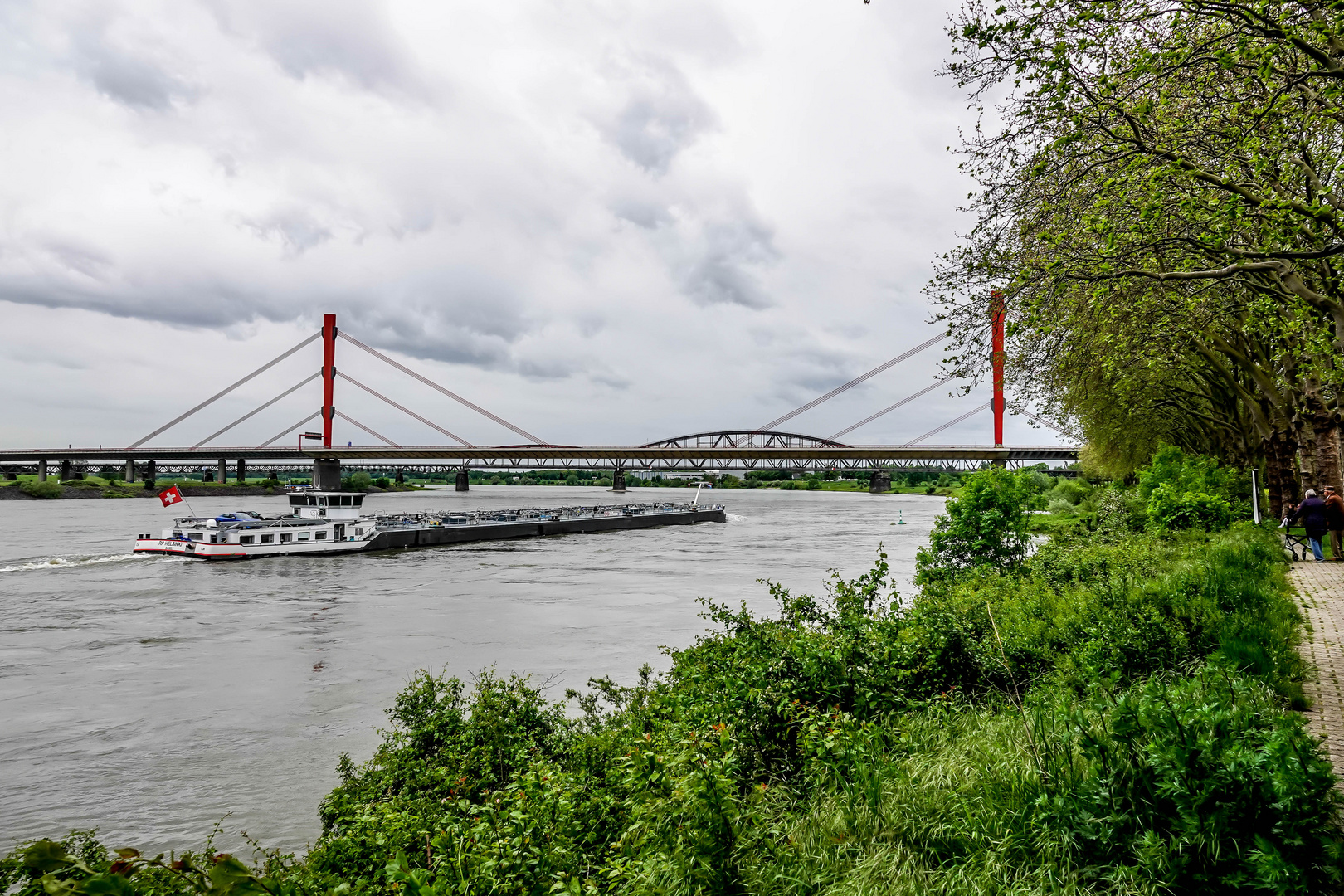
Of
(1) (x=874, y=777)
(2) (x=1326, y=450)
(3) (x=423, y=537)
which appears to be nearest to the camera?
(1) (x=874, y=777)

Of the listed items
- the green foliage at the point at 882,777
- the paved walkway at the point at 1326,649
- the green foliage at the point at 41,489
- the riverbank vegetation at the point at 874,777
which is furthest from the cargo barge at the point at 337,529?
the green foliage at the point at 41,489

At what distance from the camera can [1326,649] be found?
30.0 ft

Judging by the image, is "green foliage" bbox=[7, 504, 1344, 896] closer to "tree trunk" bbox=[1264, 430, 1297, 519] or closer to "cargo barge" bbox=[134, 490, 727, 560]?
"tree trunk" bbox=[1264, 430, 1297, 519]

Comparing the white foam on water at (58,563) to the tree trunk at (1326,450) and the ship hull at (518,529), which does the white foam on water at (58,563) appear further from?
the tree trunk at (1326,450)

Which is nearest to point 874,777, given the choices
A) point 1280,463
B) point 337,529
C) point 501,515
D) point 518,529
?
point 1280,463

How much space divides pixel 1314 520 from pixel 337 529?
44.7m

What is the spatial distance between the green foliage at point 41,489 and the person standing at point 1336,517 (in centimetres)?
11655

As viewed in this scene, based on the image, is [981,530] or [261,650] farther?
[981,530]

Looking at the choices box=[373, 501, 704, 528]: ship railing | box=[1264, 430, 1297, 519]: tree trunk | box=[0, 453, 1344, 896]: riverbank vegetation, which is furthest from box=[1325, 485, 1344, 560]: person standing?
box=[373, 501, 704, 528]: ship railing

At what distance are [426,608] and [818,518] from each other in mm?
52135

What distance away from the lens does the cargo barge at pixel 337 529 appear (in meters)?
40.5

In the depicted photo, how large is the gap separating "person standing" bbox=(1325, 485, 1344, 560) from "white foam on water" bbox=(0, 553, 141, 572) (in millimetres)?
44244

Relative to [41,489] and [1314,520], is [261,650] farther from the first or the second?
[41,489]

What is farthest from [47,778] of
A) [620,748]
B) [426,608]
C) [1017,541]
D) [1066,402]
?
[1066,402]
